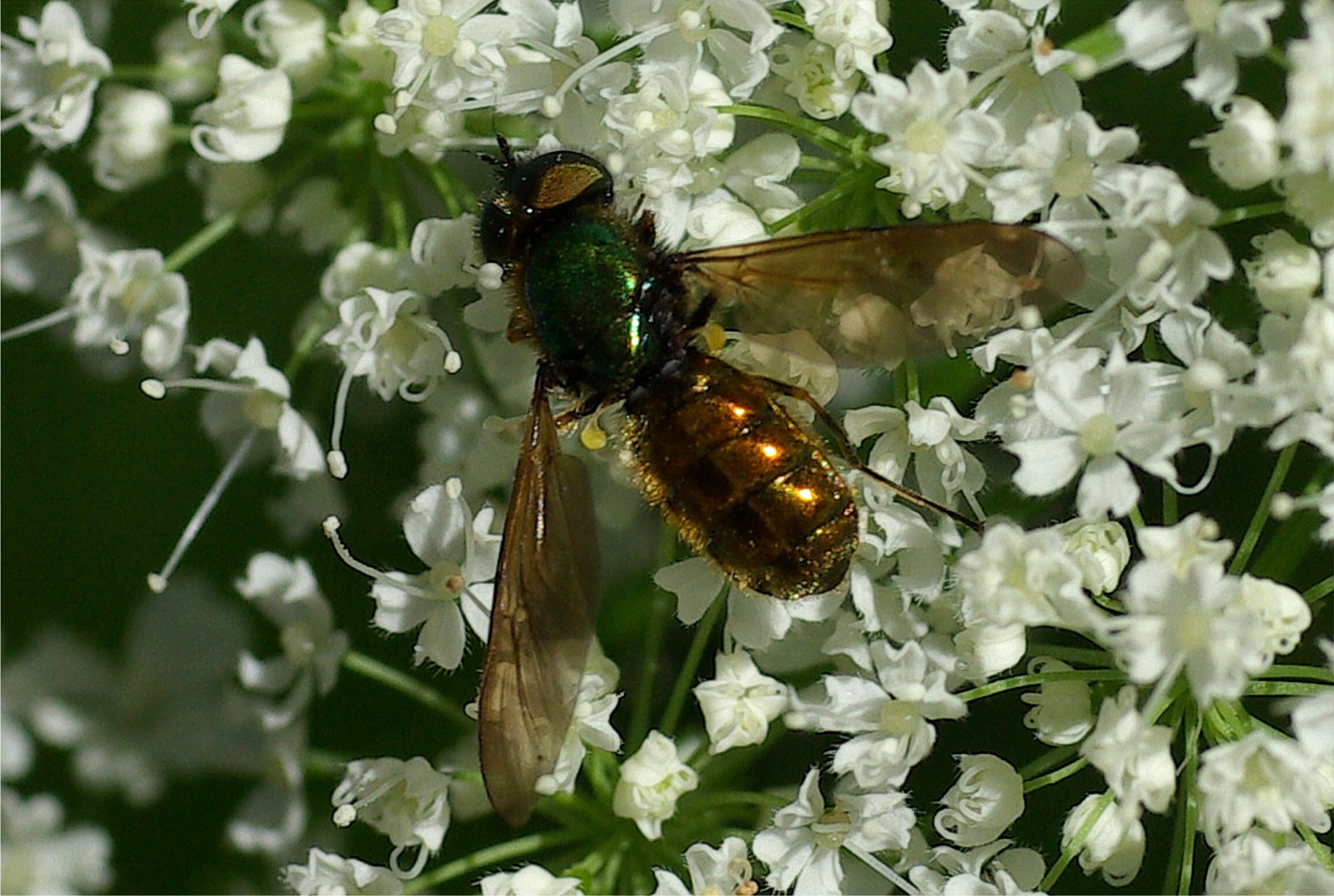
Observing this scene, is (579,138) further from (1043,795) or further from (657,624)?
(1043,795)

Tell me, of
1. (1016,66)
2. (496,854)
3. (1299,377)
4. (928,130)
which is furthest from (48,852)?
(1299,377)

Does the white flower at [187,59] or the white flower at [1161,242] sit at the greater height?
the white flower at [1161,242]

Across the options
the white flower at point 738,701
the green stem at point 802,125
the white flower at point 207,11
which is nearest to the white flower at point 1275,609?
the white flower at point 738,701

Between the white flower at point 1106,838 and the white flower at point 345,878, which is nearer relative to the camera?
the white flower at point 1106,838

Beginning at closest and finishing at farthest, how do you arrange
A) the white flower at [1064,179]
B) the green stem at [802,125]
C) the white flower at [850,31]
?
the white flower at [1064,179], the white flower at [850,31], the green stem at [802,125]

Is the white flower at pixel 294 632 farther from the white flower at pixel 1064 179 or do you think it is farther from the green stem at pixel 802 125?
the white flower at pixel 1064 179

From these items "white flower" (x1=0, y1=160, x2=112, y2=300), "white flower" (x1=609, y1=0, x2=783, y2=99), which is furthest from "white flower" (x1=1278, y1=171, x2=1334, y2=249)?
"white flower" (x1=0, y1=160, x2=112, y2=300)

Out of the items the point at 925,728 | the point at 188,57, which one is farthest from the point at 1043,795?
the point at 188,57

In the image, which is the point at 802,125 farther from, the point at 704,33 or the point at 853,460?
the point at 853,460
